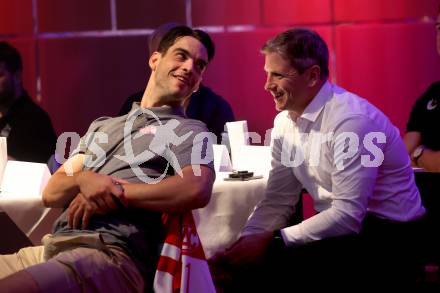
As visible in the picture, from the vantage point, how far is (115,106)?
16.2 feet

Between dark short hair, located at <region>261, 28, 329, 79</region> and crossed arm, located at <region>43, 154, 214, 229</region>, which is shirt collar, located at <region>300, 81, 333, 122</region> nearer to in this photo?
dark short hair, located at <region>261, 28, 329, 79</region>

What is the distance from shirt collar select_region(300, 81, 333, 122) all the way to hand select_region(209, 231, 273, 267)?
402 millimetres

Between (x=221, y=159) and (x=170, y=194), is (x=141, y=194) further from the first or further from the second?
(x=221, y=159)

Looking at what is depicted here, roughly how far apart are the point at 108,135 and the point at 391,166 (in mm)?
896

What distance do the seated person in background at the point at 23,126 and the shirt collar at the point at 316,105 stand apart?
1859 mm

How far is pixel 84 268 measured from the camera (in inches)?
73.4

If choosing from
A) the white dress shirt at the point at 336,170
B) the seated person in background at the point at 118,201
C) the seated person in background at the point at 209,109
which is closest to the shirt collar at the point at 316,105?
the white dress shirt at the point at 336,170

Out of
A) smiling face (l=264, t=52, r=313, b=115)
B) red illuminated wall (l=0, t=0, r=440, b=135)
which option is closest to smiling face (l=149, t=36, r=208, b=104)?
smiling face (l=264, t=52, r=313, b=115)

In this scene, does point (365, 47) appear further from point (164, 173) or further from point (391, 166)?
point (164, 173)

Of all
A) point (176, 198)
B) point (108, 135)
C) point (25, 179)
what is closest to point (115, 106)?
point (25, 179)

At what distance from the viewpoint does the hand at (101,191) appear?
1.99m

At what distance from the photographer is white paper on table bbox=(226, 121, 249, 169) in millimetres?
3037

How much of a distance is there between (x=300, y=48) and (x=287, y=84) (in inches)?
4.9

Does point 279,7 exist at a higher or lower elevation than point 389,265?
higher
